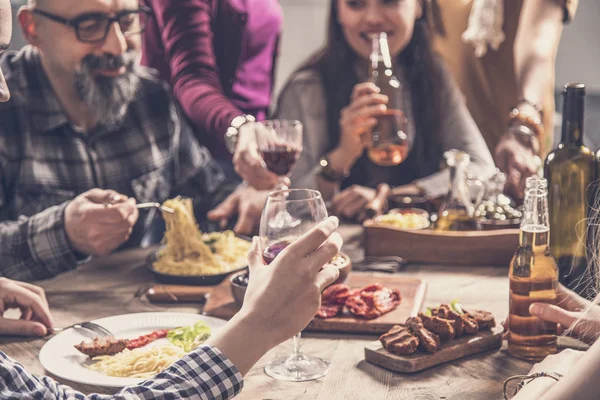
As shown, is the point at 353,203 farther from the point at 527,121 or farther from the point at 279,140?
the point at 527,121

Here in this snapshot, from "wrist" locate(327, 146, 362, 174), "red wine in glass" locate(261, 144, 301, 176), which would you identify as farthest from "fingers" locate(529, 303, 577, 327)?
"wrist" locate(327, 146, 362, 174)

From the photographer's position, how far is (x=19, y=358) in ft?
4.80

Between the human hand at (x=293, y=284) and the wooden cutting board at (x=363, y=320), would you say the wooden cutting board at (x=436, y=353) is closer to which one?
the wooden cutting board at (x=363, y=320)

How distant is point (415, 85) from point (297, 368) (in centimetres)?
212

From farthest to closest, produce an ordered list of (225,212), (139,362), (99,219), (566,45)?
(566,45)
(225,212)
(99,219)
(139,362)

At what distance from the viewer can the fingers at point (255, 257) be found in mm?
1203

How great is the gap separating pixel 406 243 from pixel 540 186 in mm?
745

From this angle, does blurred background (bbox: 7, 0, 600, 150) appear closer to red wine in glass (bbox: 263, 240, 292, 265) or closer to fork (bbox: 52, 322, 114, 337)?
fork (bbox: 52, 322, 114, 337)

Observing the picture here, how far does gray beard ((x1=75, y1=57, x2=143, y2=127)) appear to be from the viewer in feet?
8.37

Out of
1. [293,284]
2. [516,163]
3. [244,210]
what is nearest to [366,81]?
[516,163]

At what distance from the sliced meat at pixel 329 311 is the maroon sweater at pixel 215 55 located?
1221 millimetres

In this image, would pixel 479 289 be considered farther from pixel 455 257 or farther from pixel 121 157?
pixel 121 157

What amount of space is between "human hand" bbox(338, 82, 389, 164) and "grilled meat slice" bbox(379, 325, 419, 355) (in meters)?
1.04

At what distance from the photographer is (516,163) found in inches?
93.2
